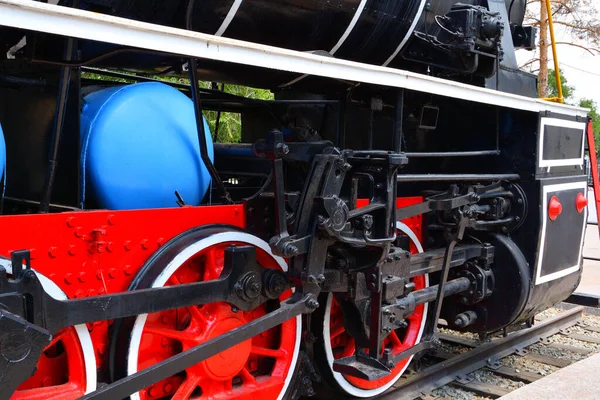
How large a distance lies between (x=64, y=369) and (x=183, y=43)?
1.18m

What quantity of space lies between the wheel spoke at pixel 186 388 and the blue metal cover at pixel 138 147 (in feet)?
2.25

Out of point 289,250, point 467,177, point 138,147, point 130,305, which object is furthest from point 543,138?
point 130,305

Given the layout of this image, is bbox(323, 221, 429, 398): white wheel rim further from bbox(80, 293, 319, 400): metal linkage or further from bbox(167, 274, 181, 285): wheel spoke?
bbox(167, 274, 181, 285): wheel spoke

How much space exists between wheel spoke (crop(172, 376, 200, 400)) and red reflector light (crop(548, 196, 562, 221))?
2386mm

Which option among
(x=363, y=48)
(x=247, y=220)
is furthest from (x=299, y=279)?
(x=363, y=48)

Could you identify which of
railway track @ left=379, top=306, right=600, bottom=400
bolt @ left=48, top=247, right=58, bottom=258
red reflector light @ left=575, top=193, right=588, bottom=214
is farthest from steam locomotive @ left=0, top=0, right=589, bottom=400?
railway track @ left=379, top=306, right=600, bottom=400

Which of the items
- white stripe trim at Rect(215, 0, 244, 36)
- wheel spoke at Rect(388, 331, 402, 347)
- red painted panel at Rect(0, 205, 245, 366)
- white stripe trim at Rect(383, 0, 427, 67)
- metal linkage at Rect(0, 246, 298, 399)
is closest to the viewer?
metal linkage at Rect(0, 246, 298, 399)

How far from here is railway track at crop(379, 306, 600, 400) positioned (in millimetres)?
3863

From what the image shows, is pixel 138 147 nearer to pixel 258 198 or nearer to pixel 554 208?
pixel 258 198

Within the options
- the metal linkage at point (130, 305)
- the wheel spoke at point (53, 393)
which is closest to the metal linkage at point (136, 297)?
the metal linkage at point (130, 305)

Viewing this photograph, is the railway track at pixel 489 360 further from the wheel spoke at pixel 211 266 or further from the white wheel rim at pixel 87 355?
the white wheel rim at pixel 87 355

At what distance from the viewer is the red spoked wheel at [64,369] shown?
6.53 ft

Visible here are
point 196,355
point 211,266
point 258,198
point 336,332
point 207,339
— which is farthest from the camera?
point 336,332

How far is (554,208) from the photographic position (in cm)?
384
